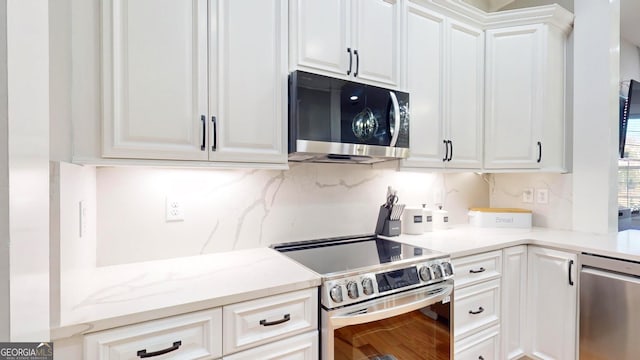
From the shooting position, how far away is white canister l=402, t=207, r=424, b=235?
217 centimetres

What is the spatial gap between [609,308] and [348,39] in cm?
207

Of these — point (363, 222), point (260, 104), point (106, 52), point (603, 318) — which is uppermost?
point (106, 52)

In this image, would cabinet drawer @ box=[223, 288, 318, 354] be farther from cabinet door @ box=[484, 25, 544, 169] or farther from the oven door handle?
cabinet door @ box=[484, 25, 544, 169]

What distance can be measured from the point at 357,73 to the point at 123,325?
153cm

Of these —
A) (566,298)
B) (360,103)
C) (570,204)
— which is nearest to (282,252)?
(360,103)

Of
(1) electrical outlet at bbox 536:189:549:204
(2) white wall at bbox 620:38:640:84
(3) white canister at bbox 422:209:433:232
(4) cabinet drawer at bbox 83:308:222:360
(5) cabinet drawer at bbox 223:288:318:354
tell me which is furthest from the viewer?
(2) white wall at bbox 620:38:640:84

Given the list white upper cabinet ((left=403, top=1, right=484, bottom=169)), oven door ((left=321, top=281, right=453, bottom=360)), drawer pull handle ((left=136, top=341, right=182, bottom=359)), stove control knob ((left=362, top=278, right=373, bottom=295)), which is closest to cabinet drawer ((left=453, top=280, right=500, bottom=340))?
oven door ((left=321, top=281, right=453, bottom=360))

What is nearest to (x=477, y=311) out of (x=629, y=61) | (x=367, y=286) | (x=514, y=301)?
(x=514, y=301)

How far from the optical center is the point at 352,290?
130cm

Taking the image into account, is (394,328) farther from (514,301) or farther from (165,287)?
(514,301)

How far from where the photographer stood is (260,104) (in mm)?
1451

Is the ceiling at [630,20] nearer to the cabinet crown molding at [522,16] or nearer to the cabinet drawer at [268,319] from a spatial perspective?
the cabinet crown molding at [522,16]

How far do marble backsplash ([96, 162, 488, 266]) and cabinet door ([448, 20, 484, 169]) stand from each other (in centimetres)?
39

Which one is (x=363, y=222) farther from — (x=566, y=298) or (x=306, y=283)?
(x=566, y=298)
